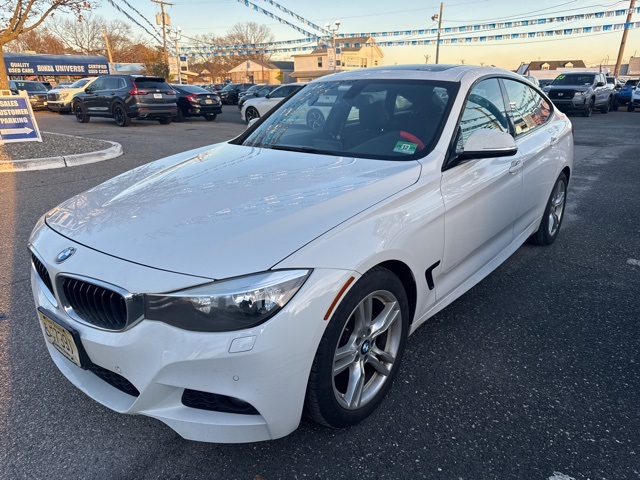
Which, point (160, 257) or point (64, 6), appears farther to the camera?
point (64, 6)

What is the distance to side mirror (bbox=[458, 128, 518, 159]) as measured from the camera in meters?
2.55

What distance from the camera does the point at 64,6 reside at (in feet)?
32.1

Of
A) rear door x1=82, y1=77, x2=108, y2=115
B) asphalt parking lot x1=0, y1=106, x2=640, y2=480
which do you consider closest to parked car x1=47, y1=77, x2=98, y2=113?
rear door x1=82, y1=77, x2=108, y2=115

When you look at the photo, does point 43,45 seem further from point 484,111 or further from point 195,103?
point 484,111

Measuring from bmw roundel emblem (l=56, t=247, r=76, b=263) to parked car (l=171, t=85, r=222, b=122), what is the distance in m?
17.3

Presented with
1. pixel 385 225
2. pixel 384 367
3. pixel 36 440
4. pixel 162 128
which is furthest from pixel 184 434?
pixel 162 128

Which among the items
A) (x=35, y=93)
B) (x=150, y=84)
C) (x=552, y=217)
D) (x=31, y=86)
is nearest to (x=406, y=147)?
(x=552, y=217)

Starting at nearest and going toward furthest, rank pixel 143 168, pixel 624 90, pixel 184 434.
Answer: pixel 184 434 < pixel 143 168 < pixel 624 90

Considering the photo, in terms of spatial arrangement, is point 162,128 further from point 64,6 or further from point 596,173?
point 596,173

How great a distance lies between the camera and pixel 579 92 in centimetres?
2027

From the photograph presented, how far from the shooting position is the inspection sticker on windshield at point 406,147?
266cm

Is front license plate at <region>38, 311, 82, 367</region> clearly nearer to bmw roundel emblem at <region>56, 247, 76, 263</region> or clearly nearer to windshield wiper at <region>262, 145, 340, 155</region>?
bmw roundel emblem at <region>56, 247, 76, 263</region>

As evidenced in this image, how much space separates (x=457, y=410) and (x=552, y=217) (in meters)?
2.90

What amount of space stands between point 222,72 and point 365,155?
9253cm
